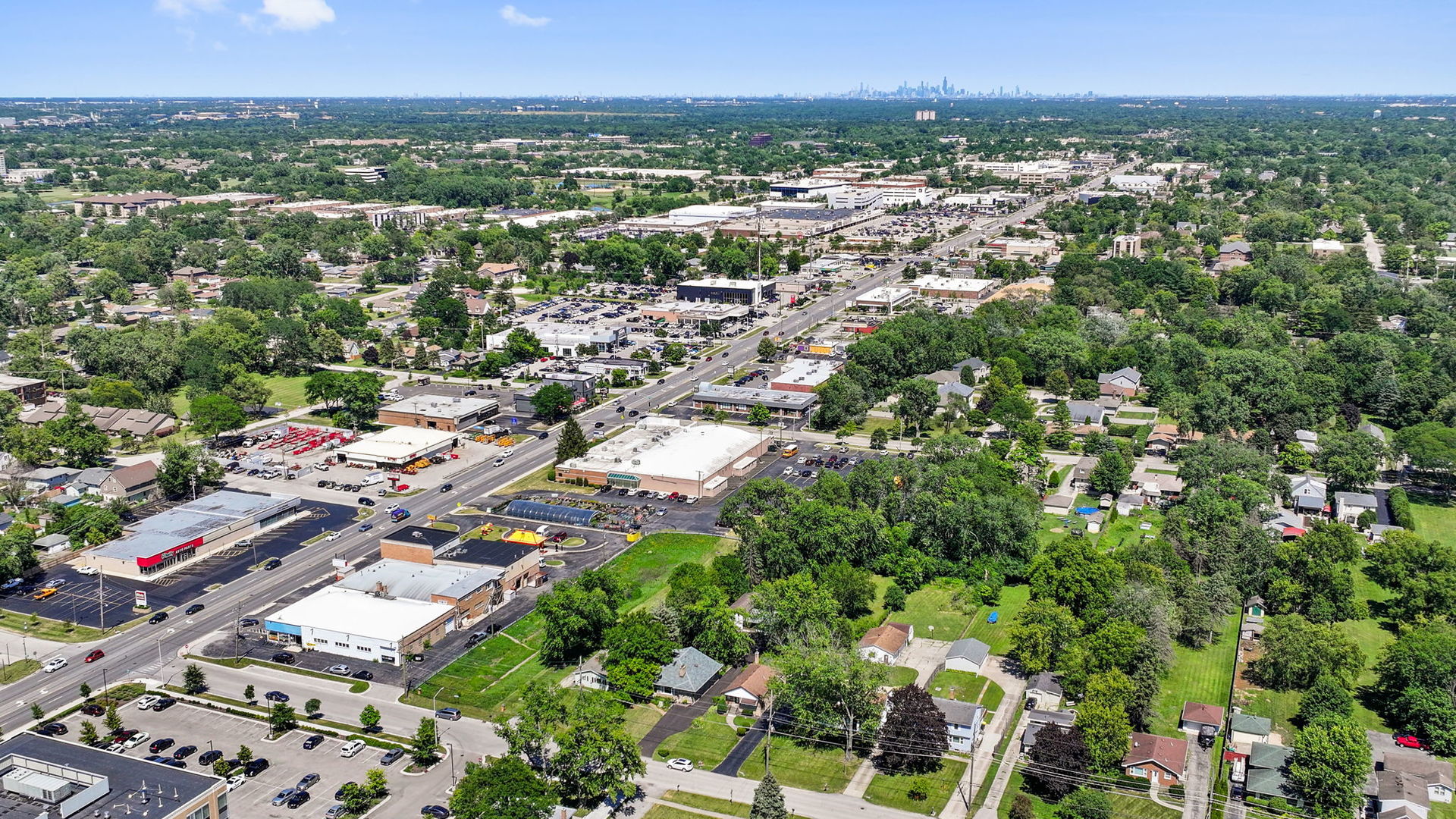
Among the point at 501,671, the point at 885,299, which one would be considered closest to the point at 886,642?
the point at 501,671

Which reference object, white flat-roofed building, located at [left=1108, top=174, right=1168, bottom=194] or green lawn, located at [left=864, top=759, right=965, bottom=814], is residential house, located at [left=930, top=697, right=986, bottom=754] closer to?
green lawn, located at [left=864, top=759, right=965, bottom=814]

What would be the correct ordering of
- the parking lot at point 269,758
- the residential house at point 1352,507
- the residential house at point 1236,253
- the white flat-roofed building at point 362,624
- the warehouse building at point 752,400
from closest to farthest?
1. the parking lot at point 269,758
2. the white flat-roofed building at point 362,624
3. the residential house at point 1352,507
4. the warehouse building at point 752,400
5. the residential house at point 1236,253

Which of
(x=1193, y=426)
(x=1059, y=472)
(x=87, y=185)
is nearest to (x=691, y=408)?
(x=1059, y=472)

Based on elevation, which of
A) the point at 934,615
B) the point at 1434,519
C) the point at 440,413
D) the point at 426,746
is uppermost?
the point at 440,413

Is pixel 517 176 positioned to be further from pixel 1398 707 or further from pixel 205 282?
pixel 1398 707

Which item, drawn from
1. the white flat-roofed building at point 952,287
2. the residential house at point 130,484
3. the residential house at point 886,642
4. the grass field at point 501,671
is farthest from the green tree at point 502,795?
the white flat-roofed building at point 952,287

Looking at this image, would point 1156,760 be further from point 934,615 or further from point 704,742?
A: point 704,742

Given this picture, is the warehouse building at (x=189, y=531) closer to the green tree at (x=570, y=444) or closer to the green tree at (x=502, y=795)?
the green tree at (x=570, y=444)
